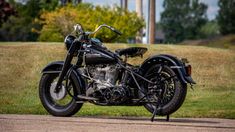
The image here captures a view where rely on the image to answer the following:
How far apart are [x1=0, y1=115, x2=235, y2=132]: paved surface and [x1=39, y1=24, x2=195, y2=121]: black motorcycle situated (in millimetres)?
333

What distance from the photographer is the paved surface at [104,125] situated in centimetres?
972

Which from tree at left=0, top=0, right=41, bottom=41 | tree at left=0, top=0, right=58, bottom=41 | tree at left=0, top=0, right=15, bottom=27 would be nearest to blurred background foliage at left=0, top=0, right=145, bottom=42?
tree at left=0, top=0, right=15, bottom=27

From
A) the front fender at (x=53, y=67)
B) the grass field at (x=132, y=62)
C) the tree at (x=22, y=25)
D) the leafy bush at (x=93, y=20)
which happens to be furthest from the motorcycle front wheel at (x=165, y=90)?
the tree at (x=22, y=25)

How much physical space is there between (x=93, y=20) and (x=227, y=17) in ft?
225

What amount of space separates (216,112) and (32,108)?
3.28 m

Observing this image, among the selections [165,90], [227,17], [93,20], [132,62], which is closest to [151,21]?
[93,20]

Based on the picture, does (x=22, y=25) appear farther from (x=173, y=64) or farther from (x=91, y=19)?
(x=173, y=64)

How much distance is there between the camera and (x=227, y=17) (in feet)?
317

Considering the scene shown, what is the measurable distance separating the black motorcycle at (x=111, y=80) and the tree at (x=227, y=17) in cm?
8494

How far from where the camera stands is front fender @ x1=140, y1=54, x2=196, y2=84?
35.0 ft

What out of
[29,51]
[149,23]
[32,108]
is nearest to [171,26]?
[149,23]

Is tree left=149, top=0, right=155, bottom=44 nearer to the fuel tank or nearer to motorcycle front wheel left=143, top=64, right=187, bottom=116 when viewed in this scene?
the fuel tank

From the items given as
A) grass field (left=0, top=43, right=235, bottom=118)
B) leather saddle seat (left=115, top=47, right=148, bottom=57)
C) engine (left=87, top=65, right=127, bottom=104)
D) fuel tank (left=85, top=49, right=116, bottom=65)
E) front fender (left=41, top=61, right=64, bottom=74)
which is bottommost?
grass field (left=0, top=43, right=235, bottom=118)

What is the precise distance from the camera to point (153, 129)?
9742 mm
